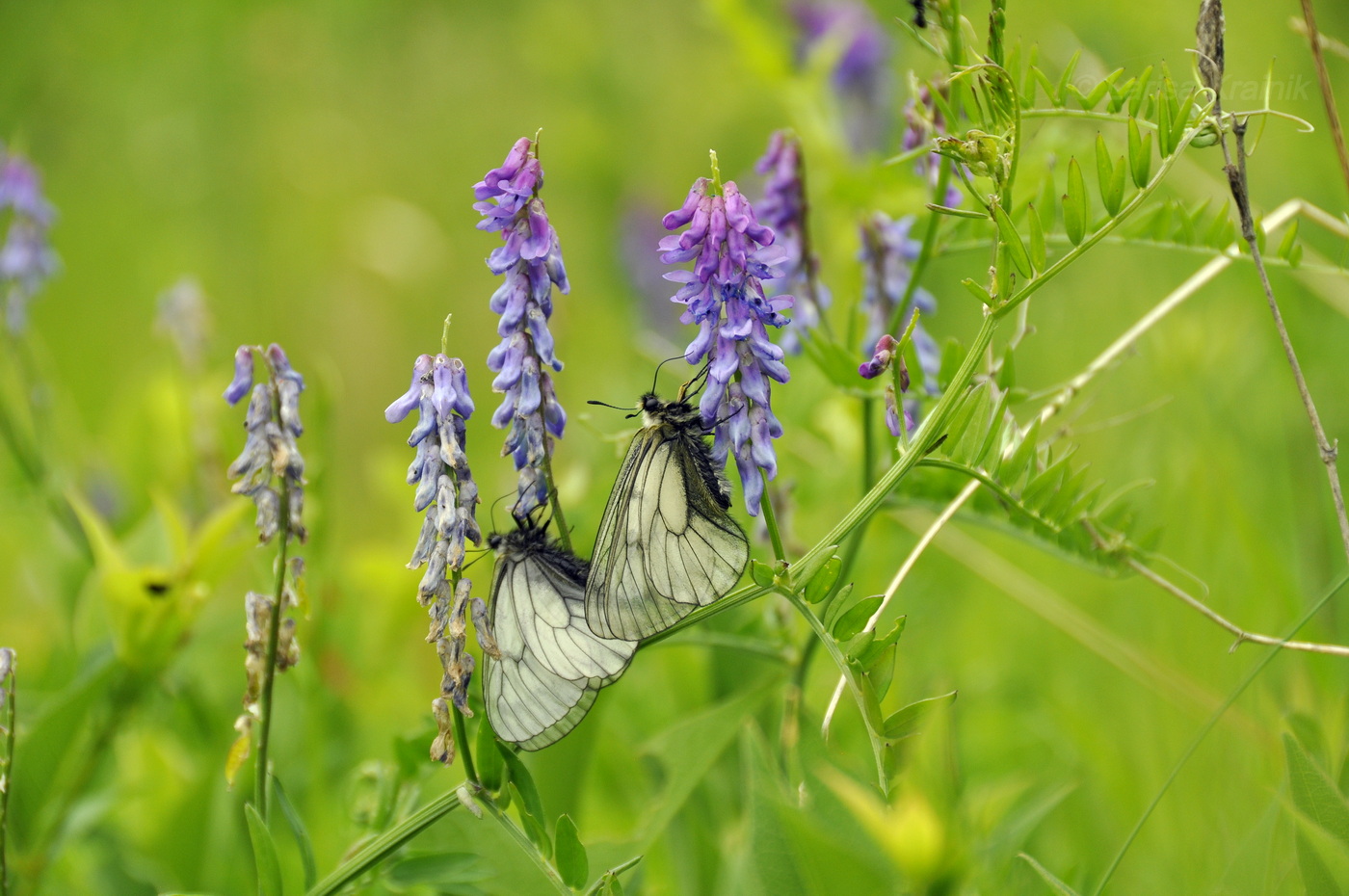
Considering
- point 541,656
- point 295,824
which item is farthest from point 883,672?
point 295,824

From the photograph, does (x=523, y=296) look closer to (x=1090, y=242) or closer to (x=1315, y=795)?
(x=1090, y=242)

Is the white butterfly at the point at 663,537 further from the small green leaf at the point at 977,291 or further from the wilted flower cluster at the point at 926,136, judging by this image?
the wilted flower cluster at the point at 926,136

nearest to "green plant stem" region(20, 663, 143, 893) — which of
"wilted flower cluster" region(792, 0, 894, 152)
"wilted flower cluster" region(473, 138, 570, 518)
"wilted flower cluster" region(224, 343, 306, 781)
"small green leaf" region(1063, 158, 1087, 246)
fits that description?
"wilted flower cluster" region(224, 343, 306, 781)

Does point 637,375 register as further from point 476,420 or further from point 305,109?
point 305,109

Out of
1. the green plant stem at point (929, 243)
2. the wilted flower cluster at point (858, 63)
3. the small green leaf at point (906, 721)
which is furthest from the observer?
the wilted flower cluster at point (858, 63)

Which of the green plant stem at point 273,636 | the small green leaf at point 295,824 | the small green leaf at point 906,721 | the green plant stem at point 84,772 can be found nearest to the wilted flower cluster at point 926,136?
the small green leaf at point 906,721

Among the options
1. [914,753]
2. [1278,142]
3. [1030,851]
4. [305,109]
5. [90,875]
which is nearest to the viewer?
[914,753]

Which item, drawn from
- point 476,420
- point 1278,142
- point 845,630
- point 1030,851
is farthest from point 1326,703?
point 476,420
